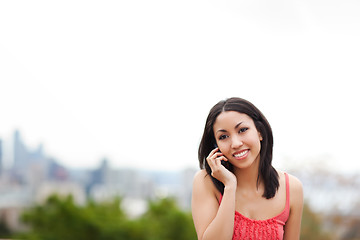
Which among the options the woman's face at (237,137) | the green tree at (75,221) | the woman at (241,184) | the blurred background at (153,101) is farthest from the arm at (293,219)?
the green tree at (75,221)

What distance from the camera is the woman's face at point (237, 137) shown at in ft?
4.22

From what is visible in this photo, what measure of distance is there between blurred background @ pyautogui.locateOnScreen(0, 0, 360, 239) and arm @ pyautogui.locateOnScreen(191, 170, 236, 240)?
7.18 ft

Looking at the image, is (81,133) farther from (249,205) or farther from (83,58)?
(249,205)

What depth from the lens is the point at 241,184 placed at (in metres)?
1.39

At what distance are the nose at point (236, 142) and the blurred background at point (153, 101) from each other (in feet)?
7.34

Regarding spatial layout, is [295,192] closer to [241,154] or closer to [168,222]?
[241,154]

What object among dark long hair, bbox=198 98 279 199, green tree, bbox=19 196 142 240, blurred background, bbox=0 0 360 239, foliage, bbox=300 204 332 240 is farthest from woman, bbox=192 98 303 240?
green tree, bbox=19 196 142 240

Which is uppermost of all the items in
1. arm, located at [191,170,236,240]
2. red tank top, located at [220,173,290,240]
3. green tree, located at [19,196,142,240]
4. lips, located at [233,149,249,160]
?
lips, located at [233,149,249,160]

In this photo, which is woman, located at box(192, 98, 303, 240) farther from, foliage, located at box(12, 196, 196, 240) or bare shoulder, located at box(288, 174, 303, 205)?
foliage, located at box(12, 196, 196, 240)

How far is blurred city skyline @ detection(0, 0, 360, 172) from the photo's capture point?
3.99 meters

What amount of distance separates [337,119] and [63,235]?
3.57m

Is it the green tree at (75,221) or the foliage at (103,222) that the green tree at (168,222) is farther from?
the green tree at (75,221)

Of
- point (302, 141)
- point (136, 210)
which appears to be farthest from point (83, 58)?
point (302, 141)

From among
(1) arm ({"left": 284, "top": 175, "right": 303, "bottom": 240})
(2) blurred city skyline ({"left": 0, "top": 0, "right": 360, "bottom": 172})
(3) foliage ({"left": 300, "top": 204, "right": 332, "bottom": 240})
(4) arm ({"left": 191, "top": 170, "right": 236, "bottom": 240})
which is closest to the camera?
(4) arm ({"left": 191, "top": 170, "right": 236, "bottom": 240})
